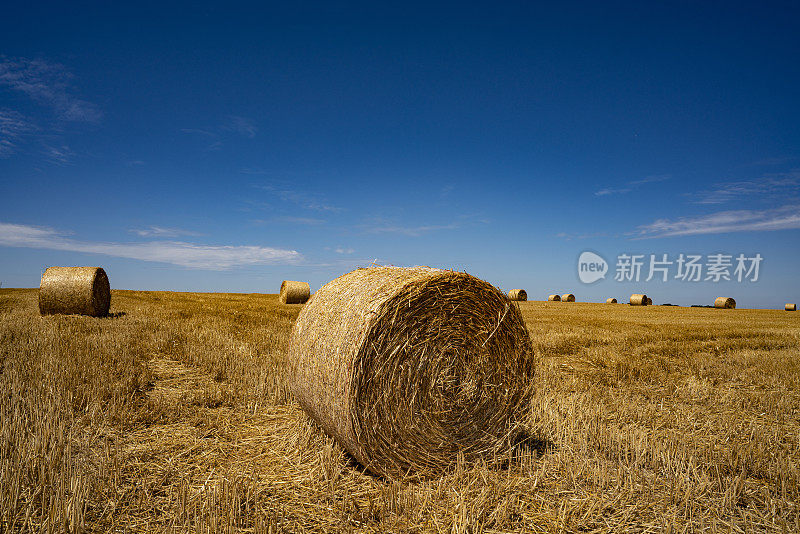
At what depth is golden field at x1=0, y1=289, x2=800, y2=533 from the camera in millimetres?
3023

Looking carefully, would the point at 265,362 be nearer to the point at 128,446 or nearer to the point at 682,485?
the point at 128,446

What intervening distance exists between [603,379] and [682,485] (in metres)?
3.67

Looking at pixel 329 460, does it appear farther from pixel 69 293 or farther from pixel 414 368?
pixel 69 293

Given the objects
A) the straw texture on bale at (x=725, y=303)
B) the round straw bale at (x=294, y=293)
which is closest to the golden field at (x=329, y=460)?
the round straw bale at (x=294, y=293)

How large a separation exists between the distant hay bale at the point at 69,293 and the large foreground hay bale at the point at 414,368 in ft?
39.8

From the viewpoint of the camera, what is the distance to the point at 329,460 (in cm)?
382

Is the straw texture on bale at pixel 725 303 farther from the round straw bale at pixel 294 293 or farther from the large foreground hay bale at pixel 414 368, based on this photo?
the large foreground hay bale at pixel 414 368

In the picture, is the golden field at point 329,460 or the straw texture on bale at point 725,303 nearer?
the golden field at point 329,460

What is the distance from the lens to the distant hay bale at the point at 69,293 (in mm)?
13500

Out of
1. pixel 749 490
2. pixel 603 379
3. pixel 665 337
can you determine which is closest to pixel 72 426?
pixel 749 490

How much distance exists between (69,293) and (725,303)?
41.2 meters

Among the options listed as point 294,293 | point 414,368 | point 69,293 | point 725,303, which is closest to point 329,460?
point 414,368

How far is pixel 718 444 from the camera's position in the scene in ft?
14.7

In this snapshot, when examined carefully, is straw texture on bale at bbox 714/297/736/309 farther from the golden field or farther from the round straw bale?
the golden field
